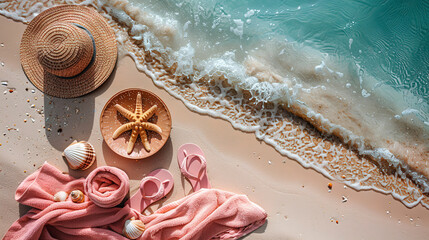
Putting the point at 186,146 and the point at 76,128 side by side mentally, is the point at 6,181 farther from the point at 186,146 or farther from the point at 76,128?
the point at 186,146

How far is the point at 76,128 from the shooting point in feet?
10.4

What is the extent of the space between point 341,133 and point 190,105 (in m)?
1.98

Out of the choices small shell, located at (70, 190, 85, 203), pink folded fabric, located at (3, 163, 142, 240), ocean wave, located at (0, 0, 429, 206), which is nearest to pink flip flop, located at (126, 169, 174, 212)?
pink folded fabric, located at (3, 163, 142, 240)

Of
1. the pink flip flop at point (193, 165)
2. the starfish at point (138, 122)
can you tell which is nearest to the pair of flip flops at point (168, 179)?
the pink flip flop at point (193, 165)

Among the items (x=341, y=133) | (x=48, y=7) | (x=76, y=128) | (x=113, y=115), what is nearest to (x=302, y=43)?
(x=341, y=133)

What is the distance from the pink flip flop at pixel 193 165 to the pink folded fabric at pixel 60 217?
0.75 m

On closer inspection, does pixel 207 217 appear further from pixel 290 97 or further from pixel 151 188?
pixel 290 97

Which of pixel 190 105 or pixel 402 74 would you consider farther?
pixel 402 74

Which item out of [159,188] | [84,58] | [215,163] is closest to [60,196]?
[159,188]

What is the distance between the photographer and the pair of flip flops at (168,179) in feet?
10.0

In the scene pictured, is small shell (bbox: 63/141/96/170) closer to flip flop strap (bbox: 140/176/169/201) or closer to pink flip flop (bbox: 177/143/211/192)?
flip flop strap (bbox: 140/176/169/201)

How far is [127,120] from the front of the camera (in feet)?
9.95

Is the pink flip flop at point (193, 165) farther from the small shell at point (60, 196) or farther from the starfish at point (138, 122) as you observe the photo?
the small shell at point (60, 196)

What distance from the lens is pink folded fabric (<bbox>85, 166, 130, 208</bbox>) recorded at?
2.81 m
